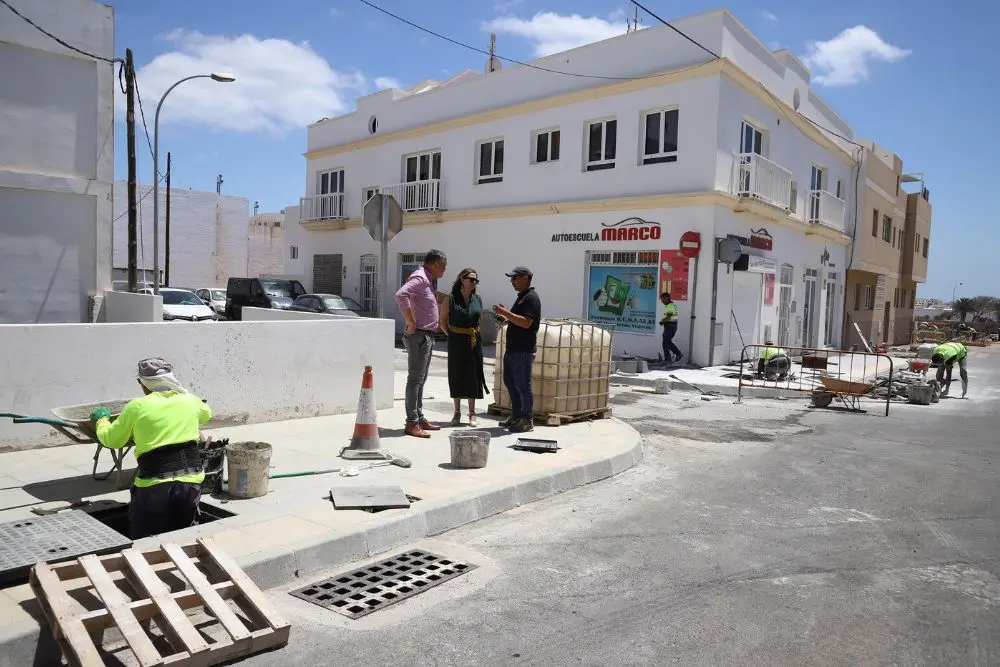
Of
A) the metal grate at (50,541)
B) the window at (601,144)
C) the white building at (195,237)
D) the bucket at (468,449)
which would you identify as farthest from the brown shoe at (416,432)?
the white building at (195,237)

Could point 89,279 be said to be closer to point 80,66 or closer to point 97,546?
point 80,66

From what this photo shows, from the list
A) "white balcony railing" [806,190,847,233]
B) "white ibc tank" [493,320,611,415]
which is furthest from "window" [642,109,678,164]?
"white ibc tank" [493,320,611,415]

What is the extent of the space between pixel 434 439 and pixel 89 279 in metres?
7.64

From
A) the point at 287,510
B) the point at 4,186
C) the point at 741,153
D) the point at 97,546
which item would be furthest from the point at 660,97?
the point at 97,546

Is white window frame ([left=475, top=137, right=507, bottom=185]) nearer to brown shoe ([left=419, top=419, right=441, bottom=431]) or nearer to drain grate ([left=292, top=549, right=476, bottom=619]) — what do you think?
brown shoe ([left=419, top=419, right=441, bottom=431])

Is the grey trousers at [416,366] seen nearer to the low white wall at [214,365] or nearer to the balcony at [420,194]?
the low white wall at [214,365]

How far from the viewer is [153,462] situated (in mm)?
4418

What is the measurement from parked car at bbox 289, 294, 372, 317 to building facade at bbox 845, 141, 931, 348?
52.2 ft

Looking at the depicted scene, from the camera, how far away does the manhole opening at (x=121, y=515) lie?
5.05 metres

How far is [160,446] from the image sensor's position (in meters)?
4.39

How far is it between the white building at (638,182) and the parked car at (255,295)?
3.62 meters

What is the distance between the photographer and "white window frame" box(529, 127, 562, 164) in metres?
21.1

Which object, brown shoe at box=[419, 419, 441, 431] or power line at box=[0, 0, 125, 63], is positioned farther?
power line at box=[0, 0, 125, 63]

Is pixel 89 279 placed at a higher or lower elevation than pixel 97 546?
higher
